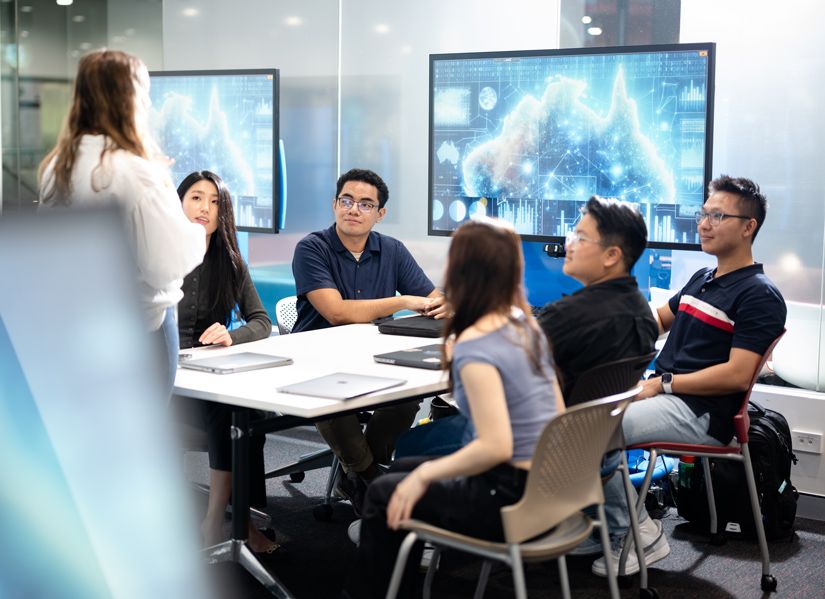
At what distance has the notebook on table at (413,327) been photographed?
3.28 metres

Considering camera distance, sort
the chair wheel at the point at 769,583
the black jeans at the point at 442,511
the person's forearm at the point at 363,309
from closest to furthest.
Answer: the black jeans at the point at 442,511 < the chair wheel at the point at 769,583 < the person's forearm at the point at 363,309

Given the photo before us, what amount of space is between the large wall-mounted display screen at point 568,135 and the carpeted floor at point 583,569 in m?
1.15

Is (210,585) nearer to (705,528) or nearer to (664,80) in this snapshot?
(705,528)

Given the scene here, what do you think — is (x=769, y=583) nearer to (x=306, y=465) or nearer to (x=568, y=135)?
(x=306, y=465)

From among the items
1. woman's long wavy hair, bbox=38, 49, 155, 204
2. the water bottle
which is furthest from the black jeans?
the water bottle

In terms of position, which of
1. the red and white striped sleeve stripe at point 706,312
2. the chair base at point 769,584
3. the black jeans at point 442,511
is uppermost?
the red and white striped sleeve stripe at point 706,312

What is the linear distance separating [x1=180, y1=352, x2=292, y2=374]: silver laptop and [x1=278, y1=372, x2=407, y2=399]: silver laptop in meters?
0.27

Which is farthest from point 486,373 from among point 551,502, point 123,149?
point 123,149

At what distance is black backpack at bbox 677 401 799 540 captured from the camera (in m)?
3.38

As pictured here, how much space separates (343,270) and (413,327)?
0.49m

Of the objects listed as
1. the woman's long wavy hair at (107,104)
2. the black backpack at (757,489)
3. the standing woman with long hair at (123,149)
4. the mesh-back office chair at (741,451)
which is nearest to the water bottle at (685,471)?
the black backpack at (757,489)

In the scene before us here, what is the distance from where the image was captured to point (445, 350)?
6.65 feet

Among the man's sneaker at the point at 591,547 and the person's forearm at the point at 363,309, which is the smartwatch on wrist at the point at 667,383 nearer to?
the man's sneaker at the point at 591,547

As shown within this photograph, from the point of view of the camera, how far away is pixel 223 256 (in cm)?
332
